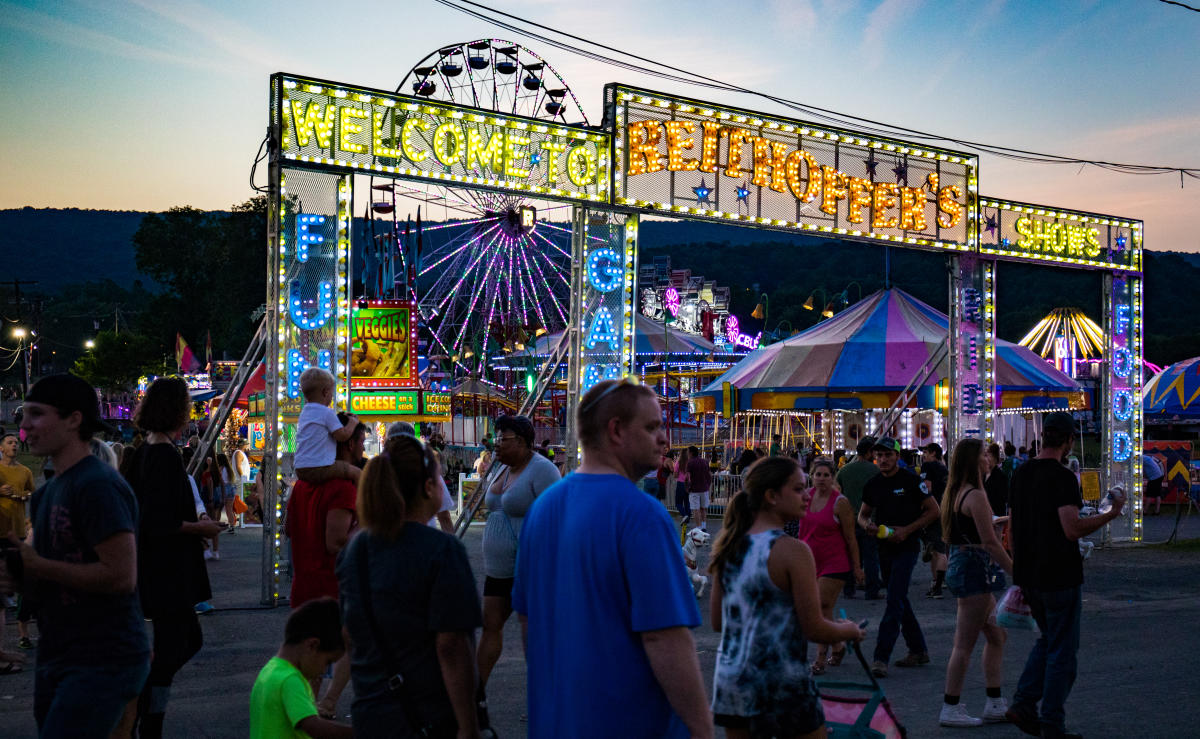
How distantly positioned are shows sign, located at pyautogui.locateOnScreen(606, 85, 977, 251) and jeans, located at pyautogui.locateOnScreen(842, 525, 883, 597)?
173 inches

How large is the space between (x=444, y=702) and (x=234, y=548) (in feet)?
51.6

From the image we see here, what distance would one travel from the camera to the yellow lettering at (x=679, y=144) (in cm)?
1484

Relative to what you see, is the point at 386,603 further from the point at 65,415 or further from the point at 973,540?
the point at 973,540

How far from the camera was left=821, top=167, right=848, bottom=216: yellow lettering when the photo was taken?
16438mm

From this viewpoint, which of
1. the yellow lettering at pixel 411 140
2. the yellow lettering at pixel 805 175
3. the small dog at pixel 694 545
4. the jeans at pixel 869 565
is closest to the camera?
the small dog at pixel 694 545

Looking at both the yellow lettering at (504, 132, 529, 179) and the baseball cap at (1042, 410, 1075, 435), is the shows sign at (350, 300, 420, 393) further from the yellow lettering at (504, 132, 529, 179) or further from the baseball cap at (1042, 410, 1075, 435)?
the baseball cap at (1042, 410, 1075, 435)

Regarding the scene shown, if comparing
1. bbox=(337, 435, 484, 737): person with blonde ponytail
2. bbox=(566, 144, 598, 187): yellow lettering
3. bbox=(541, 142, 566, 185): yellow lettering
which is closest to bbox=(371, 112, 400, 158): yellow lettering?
bbox=(541, 142, 566, 185): yellow lettering

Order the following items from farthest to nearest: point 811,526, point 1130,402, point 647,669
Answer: point 1130,402, point 811,526, point 647,669

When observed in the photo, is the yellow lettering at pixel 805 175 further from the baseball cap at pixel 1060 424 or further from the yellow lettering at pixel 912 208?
the baseball cap at pixel 1060 424

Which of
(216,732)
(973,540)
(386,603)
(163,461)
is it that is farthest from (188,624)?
Result: (973,540)

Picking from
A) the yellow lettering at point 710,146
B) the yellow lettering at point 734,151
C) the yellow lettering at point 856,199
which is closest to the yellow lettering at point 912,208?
the yellow lettering at point 856,199

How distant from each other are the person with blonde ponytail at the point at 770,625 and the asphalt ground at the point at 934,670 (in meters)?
1.59

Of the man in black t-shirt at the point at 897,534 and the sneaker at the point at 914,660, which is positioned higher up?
the man in black t-shirt at the point at 897,534

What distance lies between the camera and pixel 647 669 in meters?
3.11
